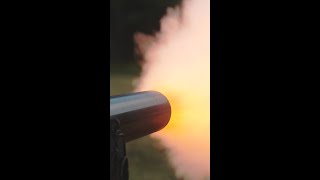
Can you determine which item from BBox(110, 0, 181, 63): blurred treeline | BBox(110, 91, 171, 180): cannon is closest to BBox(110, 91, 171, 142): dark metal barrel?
BBox(110, 91, 171, 180): cannon

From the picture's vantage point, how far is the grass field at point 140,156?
108 centimetres

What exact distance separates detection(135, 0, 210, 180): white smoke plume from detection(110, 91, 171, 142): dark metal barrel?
0.04 metres

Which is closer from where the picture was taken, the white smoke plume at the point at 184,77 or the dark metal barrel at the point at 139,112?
the white smoke plume at the point at 184,77

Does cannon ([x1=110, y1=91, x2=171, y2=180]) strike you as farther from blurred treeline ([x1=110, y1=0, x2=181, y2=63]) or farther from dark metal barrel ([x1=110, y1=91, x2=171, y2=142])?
blurred treeline ([x1=110, y1=0, x2=181, y2=63])

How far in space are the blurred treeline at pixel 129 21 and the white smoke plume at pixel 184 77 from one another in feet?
0.06

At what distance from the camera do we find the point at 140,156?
1159 mm

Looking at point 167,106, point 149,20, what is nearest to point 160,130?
point 167,106

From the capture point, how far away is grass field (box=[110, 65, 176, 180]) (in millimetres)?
1085

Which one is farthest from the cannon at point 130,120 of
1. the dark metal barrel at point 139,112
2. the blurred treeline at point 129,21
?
the blurred treeline at point 129,21

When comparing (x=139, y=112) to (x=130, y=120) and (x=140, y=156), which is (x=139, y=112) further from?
(x=140, y=156)

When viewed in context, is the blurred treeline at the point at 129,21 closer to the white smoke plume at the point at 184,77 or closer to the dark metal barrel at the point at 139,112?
the white smoke plume at the point at 184,77
